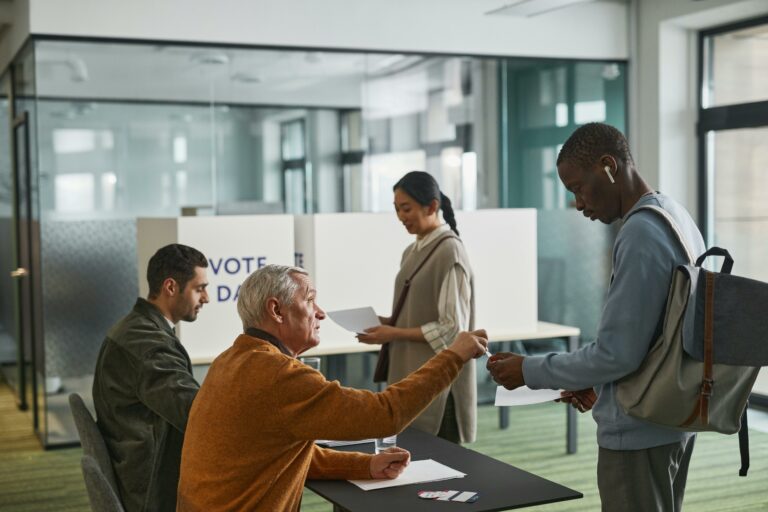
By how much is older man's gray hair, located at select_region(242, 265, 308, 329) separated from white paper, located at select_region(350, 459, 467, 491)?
0.49 metres

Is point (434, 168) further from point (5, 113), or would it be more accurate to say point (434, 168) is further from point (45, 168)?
point (5, 113)

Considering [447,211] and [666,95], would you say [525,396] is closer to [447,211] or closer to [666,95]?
[447,211]

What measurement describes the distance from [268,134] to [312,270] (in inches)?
56.9

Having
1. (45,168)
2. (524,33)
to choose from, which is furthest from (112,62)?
(524,33)

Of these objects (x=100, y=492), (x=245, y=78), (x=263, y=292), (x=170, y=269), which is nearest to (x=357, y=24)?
(x=245, y=78)

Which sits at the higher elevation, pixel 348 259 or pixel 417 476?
pixel 348 259

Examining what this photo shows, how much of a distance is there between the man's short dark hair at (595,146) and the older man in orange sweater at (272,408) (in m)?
0.55

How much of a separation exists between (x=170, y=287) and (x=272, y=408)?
98 centimetres

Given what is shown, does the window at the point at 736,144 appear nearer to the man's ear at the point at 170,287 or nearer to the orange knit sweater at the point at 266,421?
the man's ear at the point at 170,287

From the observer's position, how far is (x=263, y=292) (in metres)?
2.34

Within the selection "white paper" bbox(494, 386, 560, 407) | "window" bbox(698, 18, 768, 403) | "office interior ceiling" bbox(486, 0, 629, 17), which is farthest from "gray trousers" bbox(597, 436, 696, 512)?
"window" bbox(698, 18, 768, 403)

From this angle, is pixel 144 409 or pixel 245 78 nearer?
pixel 144 409

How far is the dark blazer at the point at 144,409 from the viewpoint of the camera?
2768mm

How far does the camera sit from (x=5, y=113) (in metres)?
8.26
